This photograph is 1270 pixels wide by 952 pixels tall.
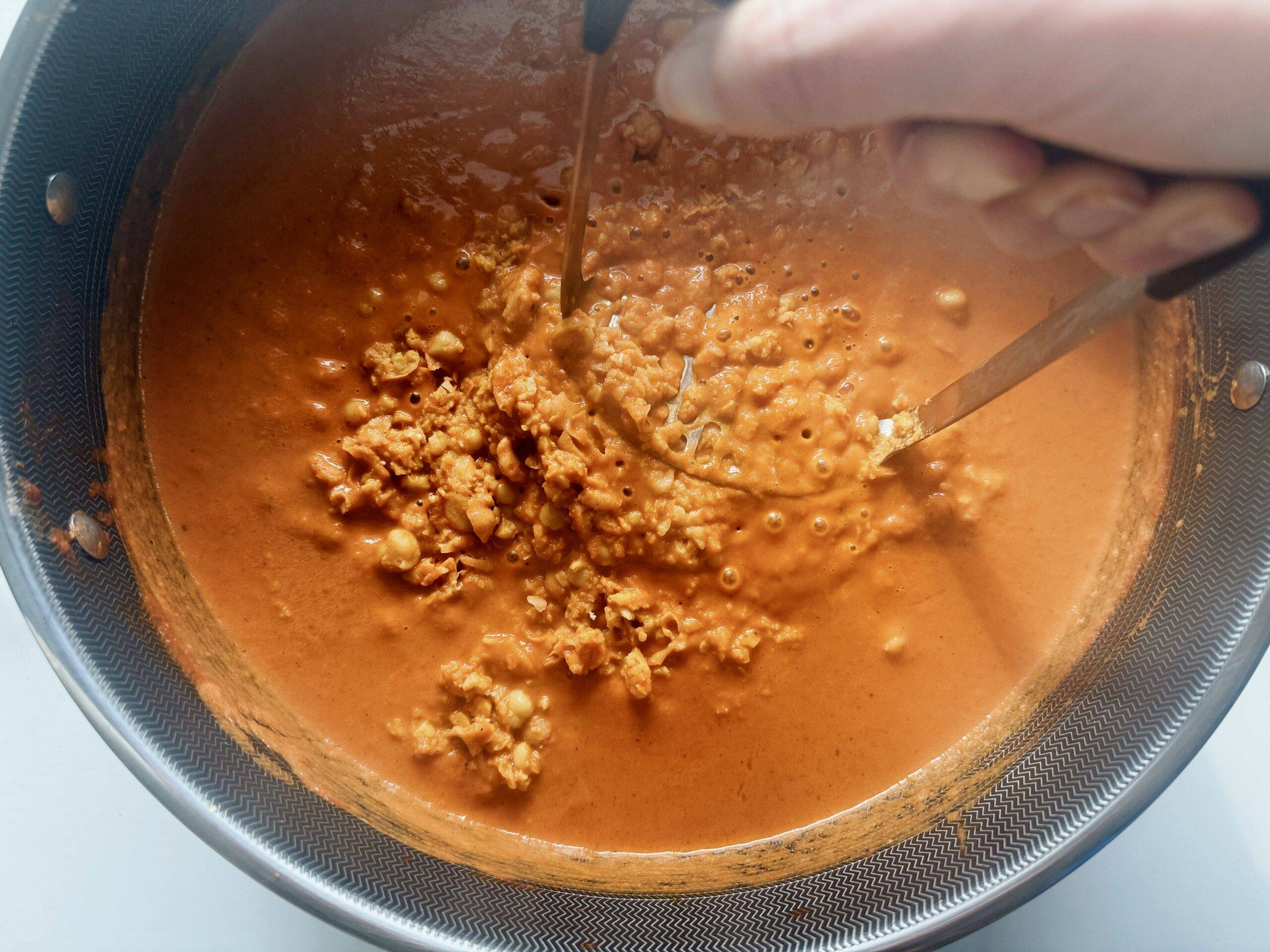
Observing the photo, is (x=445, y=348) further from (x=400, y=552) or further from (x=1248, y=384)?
(x=1248, y=384)

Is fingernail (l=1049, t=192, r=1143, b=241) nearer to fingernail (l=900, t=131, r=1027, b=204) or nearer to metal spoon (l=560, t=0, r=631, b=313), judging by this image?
fingernail (l=900, t=131, r=1027, b=204)

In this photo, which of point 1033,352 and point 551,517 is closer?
point 1033,352

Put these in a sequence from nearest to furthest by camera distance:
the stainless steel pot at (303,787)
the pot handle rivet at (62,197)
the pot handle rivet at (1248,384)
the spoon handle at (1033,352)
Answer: the spoon handle at (1033,352)
the stainless steel pot at (303,787)
the pot handle rivet at (62,197)
the pot handle rivet at (1248,384)

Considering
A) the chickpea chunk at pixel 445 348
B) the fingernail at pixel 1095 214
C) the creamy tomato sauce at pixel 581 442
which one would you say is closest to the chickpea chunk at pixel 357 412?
the creamy tomato sauce at pixel 581 442

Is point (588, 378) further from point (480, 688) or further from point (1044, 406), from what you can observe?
point (1044, 406)

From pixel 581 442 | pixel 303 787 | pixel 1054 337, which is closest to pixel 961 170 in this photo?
pixel 1054 337

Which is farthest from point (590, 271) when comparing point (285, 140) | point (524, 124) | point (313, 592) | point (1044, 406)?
point (1044, 406)

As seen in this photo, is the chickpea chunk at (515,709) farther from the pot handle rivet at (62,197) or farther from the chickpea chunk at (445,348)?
the pot handle rivet at (62,197)
